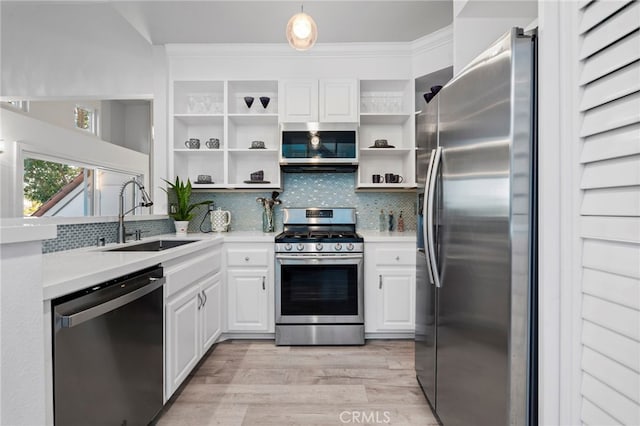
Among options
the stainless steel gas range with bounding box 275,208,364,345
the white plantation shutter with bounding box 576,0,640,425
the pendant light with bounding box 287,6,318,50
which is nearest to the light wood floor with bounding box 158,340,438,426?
the stainless steel gas range with bounding box 275,208,364,345

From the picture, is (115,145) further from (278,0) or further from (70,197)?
(278,0)

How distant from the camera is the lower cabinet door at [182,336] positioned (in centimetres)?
185

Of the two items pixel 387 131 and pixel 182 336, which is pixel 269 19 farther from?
pixel 182 336

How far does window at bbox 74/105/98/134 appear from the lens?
2559 mm

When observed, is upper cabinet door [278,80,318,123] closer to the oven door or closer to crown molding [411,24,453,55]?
crown molding [411,24,453,55]

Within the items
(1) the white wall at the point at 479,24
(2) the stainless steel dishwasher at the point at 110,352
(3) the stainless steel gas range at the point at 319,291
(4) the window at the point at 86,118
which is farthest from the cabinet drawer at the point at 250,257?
(1) the white wall at the point at 479,24

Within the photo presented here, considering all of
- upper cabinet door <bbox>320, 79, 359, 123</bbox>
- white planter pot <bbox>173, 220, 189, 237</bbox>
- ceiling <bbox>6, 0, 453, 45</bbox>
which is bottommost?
white planter pot <bbox>173, 220, 189, 237</bbox>

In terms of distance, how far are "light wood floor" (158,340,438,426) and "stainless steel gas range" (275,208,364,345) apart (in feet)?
0.38

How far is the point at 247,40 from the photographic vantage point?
3.05 meters

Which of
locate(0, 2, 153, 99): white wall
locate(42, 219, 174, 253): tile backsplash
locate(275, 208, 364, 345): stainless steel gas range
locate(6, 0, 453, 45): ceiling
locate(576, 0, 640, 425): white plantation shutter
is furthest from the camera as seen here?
locate(275, 208, 364, 345): stainless steel gas range

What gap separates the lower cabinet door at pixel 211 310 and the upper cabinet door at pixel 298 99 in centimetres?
158

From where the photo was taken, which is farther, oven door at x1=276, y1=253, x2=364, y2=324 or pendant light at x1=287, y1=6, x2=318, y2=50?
oven door at x1=276, y1=253, x2=364, y2=324

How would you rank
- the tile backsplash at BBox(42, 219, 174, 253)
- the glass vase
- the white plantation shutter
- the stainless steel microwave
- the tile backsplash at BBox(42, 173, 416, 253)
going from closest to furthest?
the white plantation shutter
the tile backsplash at BBox(42, 219, 174, 253)
the stainless steel microwave
the glass vase
the tile backsplash at BBox(42, 173, 416, 253)

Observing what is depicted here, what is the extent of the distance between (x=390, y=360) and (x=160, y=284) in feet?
5.76
